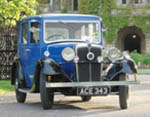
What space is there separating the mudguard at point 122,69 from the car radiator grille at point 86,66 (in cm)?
48

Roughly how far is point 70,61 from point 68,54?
174 mm

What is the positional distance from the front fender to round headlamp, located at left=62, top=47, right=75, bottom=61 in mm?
299

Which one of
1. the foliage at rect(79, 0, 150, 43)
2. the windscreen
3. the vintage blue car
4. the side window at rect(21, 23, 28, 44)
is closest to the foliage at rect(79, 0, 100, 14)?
the foliage at rect(79, 0, 150, 43)

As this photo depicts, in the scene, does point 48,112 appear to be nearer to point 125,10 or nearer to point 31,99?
point 31,99

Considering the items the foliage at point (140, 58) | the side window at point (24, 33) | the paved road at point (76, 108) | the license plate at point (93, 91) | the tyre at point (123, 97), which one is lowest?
the foliage at point (140, 58)

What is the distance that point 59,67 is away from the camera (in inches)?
492

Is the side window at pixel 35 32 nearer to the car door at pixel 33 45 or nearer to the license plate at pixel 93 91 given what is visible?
the car door at pixel 33 45

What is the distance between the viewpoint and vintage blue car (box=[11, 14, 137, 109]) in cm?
1226

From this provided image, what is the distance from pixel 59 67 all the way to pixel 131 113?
205 centimetres

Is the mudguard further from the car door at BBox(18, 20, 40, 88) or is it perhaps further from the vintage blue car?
the car door at BBox(18, 20, 40, 88)

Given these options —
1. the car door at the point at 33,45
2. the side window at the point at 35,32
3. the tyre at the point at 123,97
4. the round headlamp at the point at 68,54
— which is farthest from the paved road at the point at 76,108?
the side window at the point at 35,32

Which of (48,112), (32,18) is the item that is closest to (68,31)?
(32,18)

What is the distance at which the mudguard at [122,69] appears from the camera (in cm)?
1273

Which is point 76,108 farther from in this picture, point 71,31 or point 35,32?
point 35,32
